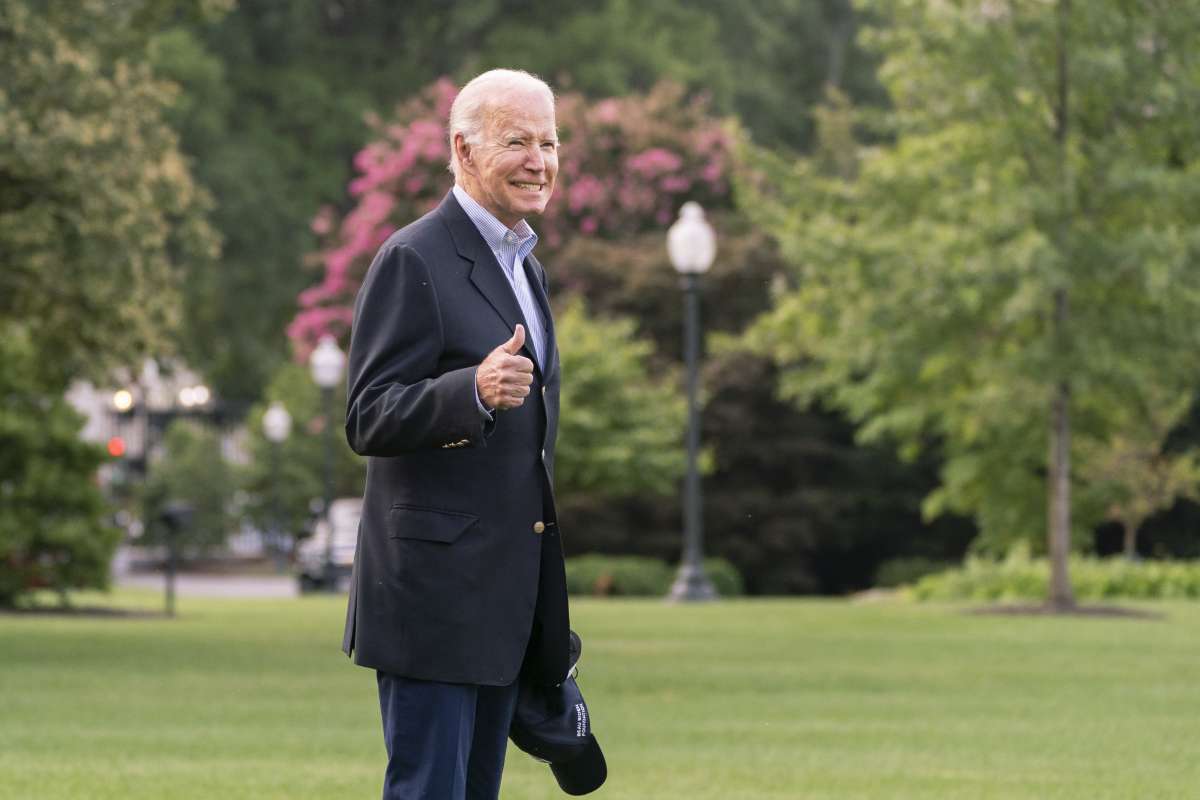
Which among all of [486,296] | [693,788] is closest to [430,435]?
[486,296]

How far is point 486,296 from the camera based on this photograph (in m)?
4.75

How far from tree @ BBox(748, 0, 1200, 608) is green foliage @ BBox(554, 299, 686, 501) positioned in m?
9.89

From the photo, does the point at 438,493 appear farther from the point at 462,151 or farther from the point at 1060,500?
the point at 1060,500

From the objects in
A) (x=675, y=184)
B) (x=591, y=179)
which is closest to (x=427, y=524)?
(x=675, y=184)

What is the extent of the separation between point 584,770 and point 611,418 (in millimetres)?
28885

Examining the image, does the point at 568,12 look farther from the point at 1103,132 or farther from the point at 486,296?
the point at 486,296

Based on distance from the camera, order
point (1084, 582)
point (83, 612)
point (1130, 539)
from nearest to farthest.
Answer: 1. point (83, 612)
2. point (1084, 582)
3. point (1130, 539)

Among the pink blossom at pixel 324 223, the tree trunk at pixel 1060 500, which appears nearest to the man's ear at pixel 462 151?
the tree trunk at pixel 1060 500

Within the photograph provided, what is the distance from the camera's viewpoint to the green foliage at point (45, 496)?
23.8 meters

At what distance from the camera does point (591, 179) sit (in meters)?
39.0

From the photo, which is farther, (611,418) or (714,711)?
(611,418)

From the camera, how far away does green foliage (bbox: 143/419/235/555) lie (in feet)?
156

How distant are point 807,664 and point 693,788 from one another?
6.40 metres

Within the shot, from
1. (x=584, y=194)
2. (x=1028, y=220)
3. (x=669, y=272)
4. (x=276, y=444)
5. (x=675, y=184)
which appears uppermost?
(x=675, y=184)
